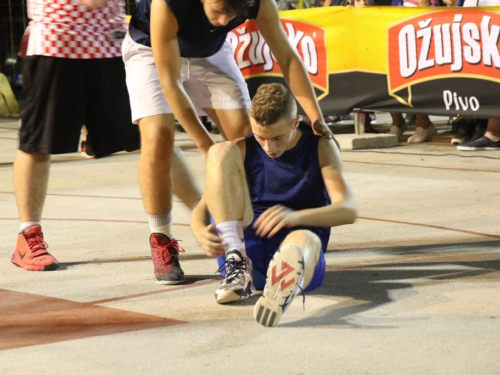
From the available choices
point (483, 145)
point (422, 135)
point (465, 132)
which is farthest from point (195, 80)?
point (422, 135)

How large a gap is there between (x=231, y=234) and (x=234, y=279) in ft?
0.60

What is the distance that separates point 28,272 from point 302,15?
6.62 metres

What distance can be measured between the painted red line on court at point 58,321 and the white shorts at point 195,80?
1.03m

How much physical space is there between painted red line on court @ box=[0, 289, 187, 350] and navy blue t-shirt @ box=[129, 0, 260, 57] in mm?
1263

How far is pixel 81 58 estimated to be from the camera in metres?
5.12

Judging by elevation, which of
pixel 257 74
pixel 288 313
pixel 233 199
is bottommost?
pixel 257 74

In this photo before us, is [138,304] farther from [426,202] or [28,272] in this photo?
[426,202]

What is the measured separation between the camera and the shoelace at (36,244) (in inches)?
200

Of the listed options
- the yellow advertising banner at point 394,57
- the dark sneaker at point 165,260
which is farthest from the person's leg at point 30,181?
the yellow advertising banner at point 394,57

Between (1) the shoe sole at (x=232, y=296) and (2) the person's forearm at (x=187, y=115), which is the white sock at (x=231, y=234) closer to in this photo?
(1) the shoe sole at (x=232, y=296)

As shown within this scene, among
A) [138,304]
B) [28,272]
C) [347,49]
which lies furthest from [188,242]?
[347,49]

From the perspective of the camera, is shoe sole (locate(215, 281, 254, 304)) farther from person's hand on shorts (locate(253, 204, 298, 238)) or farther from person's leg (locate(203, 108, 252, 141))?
person's leg (locate(203, 108, 252, 141))

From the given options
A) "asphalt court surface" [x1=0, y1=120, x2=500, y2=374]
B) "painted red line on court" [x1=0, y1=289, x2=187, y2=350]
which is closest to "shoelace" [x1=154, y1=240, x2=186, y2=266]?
"asphalt court surface" [x1=0, y1=120, x2=500, y2=374]

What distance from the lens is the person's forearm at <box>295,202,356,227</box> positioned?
4.05 m
